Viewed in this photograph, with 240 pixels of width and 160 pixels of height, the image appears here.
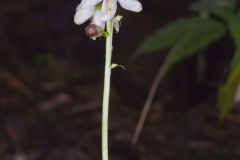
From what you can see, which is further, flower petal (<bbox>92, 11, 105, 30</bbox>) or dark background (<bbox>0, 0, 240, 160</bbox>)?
dark background (<bbox>0, 0, 240, 160</bbox>)

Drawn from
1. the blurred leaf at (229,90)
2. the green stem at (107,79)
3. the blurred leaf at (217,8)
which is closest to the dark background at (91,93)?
the blurred leaf at (229,90)

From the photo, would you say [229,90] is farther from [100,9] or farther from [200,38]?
[100,9]

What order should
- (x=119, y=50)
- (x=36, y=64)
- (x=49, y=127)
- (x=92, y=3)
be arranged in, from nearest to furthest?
1. (x=92, y=3)
2. (x=49, y=127)
3. (x=119, y=50)
4. (x=36, y=64)

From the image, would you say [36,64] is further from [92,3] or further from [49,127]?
[92,3]

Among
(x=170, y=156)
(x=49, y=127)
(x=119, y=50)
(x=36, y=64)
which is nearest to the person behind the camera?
(x=170, y=156)

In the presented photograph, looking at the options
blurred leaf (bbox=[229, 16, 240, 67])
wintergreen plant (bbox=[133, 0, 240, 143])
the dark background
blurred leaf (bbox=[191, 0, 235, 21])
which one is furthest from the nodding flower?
the dark background

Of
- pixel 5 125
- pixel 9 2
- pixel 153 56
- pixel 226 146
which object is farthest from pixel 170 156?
pixel 9 2

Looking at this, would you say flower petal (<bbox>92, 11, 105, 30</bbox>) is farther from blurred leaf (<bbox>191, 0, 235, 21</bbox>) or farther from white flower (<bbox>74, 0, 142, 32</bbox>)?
blurred leaf (<bbox>191, 0, 235, 21</bbox>)
